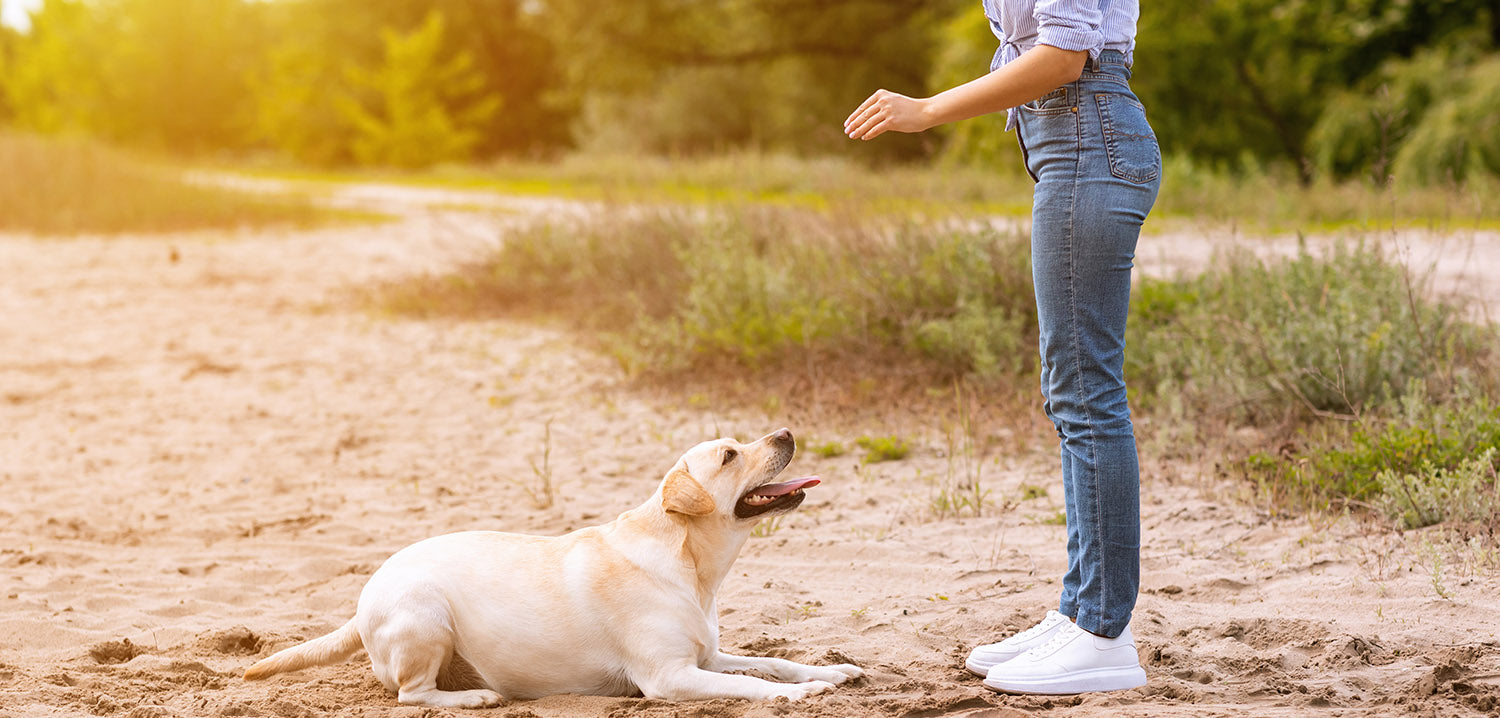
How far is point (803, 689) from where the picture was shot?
3426 millimetres

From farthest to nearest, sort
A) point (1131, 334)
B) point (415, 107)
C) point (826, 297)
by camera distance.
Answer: point (415, 107) → point (826, 297) → point (1131, 334)

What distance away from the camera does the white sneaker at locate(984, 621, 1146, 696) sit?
334cm

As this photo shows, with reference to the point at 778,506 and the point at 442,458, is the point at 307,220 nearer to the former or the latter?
the point at 442,458

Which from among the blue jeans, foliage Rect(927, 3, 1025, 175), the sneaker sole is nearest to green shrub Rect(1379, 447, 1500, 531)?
the sneaker sole

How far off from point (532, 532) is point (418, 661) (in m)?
1.93

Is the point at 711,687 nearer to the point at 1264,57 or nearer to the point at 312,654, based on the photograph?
the point at 312,654

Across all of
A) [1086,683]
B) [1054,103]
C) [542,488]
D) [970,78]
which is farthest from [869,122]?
[970,78]

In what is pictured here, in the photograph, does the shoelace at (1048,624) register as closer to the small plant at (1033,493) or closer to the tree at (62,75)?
the small plant at (1033,493)

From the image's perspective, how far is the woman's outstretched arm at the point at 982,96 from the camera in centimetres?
291

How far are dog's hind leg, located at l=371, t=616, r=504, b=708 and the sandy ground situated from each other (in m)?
0.09

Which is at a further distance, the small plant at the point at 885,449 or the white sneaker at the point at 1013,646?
the small plant at the point at 885,449

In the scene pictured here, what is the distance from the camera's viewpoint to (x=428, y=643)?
11.3 ft

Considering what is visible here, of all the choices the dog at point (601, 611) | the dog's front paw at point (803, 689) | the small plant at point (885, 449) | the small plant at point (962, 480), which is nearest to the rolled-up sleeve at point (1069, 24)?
the dog at point (601, 611)

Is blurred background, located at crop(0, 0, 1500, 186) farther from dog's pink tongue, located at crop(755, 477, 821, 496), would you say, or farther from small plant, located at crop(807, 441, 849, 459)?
dog's pink tongue, located at crop(755, 477, 821, 496)
